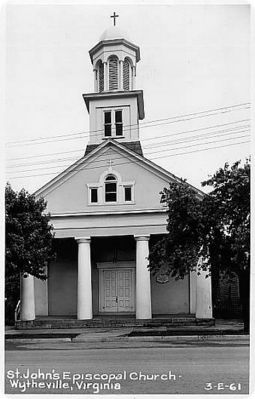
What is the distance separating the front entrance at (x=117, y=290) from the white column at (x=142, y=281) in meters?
1.65

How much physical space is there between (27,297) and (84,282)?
175 cm

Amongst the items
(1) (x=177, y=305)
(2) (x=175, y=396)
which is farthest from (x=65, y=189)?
(2) (x=175, y=396)

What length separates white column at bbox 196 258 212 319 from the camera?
823 inches

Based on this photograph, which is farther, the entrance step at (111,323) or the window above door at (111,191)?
the window above door at (111,191)

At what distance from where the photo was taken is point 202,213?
→ 1656 cm

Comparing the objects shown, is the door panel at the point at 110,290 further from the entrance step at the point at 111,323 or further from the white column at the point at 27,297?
the white column at the point at 27,297

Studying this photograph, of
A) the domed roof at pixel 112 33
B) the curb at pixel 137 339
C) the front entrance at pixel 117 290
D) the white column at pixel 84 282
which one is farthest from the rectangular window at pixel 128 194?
the domed roof at pixel 112 33

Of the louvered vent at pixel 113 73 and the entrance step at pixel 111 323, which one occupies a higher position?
the louvered vent at pixel 113 73

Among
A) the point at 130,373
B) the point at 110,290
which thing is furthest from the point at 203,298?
the point at 130,373

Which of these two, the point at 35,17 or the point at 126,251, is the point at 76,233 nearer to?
the point at 126,251

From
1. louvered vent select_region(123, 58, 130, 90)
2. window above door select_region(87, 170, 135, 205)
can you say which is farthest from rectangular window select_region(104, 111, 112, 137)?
window above door select_region(87, 170, 135, 205)

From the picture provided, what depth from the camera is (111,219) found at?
21.2 m

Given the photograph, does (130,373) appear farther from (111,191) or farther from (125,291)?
(125,291)

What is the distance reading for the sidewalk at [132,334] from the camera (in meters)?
17.0
